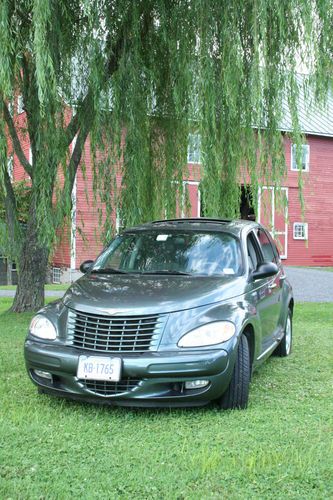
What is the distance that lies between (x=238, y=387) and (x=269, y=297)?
5.39 feet

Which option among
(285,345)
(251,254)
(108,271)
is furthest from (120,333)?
(285,345)

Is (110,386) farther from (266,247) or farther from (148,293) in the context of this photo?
(266,247)

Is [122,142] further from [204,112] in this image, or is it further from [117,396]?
[117,396]

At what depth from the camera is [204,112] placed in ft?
26.2

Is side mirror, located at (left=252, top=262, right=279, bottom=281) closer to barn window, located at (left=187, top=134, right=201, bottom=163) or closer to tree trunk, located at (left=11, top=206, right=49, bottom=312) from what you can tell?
barn window, located at (left=187, top=134, right=201, bottom=163)

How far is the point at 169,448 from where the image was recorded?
3742 millimetres

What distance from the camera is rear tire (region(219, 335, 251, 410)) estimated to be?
454 centimetres

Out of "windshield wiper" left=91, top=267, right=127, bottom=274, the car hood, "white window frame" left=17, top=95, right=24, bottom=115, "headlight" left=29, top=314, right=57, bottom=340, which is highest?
"white window frame" left=17, top=95, right=24, bottom=115

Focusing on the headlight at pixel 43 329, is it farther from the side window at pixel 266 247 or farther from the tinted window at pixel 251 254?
the side window at pixel 266 247

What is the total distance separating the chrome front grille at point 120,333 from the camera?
4410 millimetres

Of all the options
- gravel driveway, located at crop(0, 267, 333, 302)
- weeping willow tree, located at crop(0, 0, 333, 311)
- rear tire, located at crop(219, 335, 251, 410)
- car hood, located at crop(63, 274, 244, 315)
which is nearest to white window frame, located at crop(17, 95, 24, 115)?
weeping willow tree, located at crop(0, 0, 333, 311)

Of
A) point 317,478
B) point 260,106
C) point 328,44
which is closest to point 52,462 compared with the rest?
point 317,478

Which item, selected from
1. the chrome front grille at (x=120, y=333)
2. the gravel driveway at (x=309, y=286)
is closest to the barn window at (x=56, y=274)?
the gravel driveway at (x=309, y=286)

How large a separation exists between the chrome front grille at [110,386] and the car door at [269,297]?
175 centimetres
